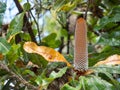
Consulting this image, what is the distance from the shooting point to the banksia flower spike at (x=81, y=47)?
118 cm

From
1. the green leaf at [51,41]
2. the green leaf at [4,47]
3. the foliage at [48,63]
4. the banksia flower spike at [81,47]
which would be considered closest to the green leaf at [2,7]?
the foliage at [48,63]

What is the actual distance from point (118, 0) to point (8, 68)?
0.70 m

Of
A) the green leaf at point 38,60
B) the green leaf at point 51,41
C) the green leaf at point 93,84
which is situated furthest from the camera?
the green leaf at point 51,41

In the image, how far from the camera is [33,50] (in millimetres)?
1142

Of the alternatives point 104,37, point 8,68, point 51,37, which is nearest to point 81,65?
point 8,68

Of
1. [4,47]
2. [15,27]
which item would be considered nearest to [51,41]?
[15,27]

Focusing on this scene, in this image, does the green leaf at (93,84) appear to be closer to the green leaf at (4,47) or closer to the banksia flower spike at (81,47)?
the banksia flower spike at (81,47)

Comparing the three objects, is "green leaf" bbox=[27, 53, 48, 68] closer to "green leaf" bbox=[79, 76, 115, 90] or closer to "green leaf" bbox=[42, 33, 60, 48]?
"green leaf" bbox=[79, 76, 115, 90]

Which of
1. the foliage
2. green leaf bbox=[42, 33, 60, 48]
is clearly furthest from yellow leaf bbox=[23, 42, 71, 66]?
green leaf bbox=[42, 33, 60, 48]

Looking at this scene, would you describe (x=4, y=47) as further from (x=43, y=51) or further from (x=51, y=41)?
(x=51, y=41)

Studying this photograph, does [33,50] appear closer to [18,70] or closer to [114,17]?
[18,70]

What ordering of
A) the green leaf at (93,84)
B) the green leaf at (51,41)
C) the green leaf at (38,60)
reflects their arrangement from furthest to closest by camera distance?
the green leaf at (51,41)
the green leaf at (38,60)
the green leaf at (93,84)

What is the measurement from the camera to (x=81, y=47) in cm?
118

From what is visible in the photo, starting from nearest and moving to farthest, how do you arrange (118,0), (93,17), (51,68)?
(51,68) < (118,0) < (93,17)
